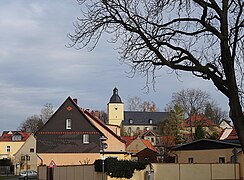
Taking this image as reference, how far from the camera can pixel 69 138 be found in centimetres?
5919

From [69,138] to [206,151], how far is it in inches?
848

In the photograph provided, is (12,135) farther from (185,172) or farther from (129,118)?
(185,172)

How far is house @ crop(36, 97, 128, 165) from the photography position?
58.3 meters

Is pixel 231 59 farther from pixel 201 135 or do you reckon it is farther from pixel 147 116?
pixel 147 116

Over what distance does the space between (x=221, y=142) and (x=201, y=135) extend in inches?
1122

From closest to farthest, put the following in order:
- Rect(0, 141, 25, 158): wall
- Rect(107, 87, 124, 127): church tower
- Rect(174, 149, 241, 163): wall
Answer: Rect(174, 149, 241, 163): wall
Rect(0, 141, 25, 158): wall
Rect(107, 87, 124, 127): church tower

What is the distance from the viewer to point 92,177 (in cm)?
3206

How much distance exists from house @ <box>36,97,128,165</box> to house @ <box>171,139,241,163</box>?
47.8 ft

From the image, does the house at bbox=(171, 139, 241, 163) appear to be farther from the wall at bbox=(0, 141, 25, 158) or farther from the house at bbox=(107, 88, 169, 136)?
the house at bbox=(107, 88, 169, 136)

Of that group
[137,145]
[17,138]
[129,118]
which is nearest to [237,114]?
[137,145]

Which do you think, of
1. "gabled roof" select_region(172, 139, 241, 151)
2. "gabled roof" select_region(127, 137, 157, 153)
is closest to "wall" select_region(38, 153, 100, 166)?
"gabled roof" select_region(172, 139, 241, 151)

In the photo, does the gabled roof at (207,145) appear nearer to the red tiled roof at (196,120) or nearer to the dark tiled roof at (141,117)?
the red tiled roof at (196,120)

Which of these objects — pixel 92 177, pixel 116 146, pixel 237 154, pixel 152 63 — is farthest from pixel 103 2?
pixel 116 146

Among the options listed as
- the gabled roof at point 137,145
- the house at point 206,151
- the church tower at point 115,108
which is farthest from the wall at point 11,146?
the house at point 206,151
